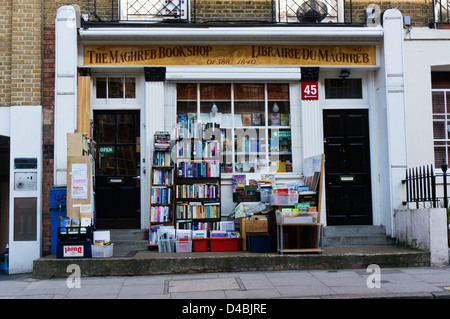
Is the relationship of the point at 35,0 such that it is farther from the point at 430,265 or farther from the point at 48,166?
the point at 430,265

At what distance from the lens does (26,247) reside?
33.5 feet

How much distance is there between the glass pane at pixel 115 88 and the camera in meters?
11.0

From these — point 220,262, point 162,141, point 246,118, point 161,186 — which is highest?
point 246,118

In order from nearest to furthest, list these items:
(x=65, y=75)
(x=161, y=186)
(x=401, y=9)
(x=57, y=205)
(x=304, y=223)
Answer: (x=304, y=223) < (x=57, y=205) < (x=161, y=186) < (x=65, y=75) < (x=401, y=9)

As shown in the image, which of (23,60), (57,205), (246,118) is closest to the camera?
(57,205)

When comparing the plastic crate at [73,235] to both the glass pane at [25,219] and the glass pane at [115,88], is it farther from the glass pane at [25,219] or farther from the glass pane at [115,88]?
the glass pane at [115,88]

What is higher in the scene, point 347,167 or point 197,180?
point 347,167

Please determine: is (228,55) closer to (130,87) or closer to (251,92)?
(251,92)

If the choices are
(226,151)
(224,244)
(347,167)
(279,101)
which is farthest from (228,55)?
(224,244)

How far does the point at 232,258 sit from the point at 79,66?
515 centimetres

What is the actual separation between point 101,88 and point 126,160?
5.49 feet

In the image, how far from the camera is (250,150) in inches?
435

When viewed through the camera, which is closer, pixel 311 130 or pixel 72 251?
pixel 72 251

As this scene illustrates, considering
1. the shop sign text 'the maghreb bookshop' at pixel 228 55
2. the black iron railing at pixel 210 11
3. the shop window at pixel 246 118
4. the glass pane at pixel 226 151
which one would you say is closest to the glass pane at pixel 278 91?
the shop window at pixel 246 118
